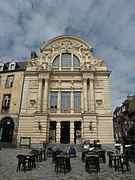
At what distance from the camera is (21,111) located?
2509 cm

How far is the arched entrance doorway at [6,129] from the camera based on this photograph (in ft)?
81.9

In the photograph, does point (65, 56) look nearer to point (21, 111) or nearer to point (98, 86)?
point (98, 86)

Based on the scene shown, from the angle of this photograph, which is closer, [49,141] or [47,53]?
[49,141]

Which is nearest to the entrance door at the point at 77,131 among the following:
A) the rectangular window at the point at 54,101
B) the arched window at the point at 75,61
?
the rectangular window at the point at 54,101

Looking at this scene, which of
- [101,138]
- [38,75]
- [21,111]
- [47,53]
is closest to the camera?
[101,138]

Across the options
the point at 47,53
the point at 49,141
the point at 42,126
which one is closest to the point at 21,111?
the point at 42,126

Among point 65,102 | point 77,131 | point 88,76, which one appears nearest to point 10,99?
point 65,102

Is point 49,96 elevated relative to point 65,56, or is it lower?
lower

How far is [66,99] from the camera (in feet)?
85.5

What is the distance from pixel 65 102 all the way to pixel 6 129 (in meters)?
9.75

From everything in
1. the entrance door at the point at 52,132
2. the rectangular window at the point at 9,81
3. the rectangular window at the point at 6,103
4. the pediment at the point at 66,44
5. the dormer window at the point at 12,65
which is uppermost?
the pediment at the point at 66,44

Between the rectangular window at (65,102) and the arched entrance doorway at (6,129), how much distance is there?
7.90 m

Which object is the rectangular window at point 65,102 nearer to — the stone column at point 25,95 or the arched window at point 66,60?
the arched window at point 66,60

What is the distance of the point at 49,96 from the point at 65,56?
7834 millimetres
